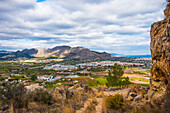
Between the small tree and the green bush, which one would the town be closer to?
the green bush

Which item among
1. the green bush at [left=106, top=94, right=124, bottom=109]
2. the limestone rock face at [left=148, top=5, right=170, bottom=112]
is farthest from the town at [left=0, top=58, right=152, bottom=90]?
the limestone rock face at [left=148, top=5, right=170, bottom=112]

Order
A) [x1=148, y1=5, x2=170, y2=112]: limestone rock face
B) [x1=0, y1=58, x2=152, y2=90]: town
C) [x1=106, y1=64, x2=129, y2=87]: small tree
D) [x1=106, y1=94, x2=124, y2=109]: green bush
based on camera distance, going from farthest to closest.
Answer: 1. [x1=0, y1=58, x2=152, y2=90]: town
2. [x1=106, y1=64, x2=129, y2=87]: small tree
3. [x1=106, y1=94, x2=124, y2=109]: green bush
4. [x1=148, y1=5, x2=170, y2=112]: limestone rock face

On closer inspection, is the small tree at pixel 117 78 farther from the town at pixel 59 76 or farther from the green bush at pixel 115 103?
the green bush at pixel 115 103

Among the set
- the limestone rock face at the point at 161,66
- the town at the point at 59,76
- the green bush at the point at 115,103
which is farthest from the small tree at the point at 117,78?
the green bush at the point at 115,103

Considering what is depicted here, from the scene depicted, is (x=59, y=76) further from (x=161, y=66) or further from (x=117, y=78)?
(x=161, y=66)

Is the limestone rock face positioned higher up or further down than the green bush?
higher up

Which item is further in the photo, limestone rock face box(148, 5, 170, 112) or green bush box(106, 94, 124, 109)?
green bush box(106, 94, 124, 109)

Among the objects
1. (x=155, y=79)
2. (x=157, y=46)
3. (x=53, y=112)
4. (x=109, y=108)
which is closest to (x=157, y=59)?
(x=157, y=46)

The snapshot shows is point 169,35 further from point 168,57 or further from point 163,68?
point 163,68

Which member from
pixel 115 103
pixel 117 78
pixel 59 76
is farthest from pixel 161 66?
pixel 59 76

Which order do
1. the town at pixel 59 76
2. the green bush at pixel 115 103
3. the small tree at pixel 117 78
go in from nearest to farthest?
the green bush at pixel 115 103
the small tree at pixel 117 78
the town at pixel 59 76

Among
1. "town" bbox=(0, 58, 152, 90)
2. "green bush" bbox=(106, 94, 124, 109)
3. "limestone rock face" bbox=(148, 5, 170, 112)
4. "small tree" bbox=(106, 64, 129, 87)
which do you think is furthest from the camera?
"town" bbox=(0, 58, 152, 90)

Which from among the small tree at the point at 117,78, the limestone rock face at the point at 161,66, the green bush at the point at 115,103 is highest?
the limestone rock face at the point at 161,66
